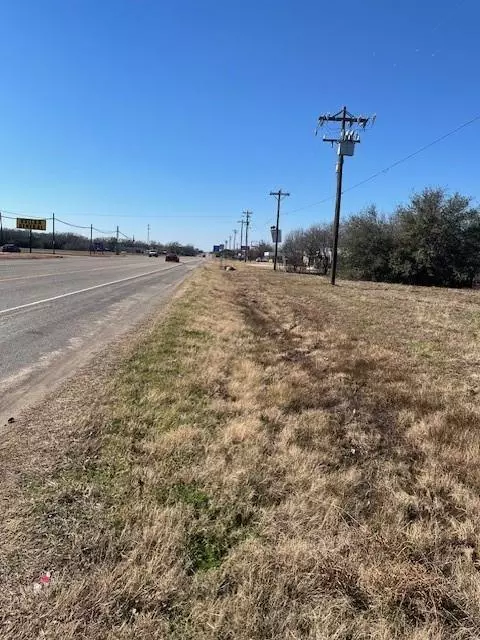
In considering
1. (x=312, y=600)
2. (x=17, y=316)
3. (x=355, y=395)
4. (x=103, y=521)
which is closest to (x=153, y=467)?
(x=103, y=521)

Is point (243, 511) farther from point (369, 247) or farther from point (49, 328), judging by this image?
point (369, 247)

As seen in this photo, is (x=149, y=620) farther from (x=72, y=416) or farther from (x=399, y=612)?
(x=72, y=416)

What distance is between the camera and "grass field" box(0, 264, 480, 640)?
2.37 metres

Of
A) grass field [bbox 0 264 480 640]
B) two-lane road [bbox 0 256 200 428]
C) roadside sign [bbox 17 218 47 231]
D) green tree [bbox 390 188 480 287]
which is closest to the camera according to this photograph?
grass field [bbox 0 264 480 640]

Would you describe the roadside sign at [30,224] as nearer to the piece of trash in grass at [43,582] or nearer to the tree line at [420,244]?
the tree line at [420,244]

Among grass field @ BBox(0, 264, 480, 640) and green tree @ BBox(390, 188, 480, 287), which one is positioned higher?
green tree @ BBox(390, 188, 480, 287)

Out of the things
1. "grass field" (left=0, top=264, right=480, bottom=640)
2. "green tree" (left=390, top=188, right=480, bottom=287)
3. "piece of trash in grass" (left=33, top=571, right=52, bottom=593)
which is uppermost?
"green tree" (left=390, top=188, right=480, bottom=287)

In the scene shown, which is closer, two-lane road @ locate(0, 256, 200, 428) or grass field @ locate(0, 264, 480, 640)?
grass field @ locate(0, 264, 480, 640)

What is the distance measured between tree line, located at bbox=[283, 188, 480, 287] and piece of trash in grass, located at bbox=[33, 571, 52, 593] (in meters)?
42.2

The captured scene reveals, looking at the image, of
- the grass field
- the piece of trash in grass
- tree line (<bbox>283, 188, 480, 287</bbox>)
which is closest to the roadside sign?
tree line (<bbox>283, 188, 480, 287</bbox>)

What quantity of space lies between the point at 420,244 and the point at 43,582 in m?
43.0

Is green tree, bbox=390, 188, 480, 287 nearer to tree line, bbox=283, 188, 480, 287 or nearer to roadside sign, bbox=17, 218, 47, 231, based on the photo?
tree line, bbox=283, 188, 480, 287

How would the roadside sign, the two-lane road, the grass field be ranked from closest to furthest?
the grass field, the two-lane road, the roadside sign

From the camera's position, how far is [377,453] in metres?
4.43
